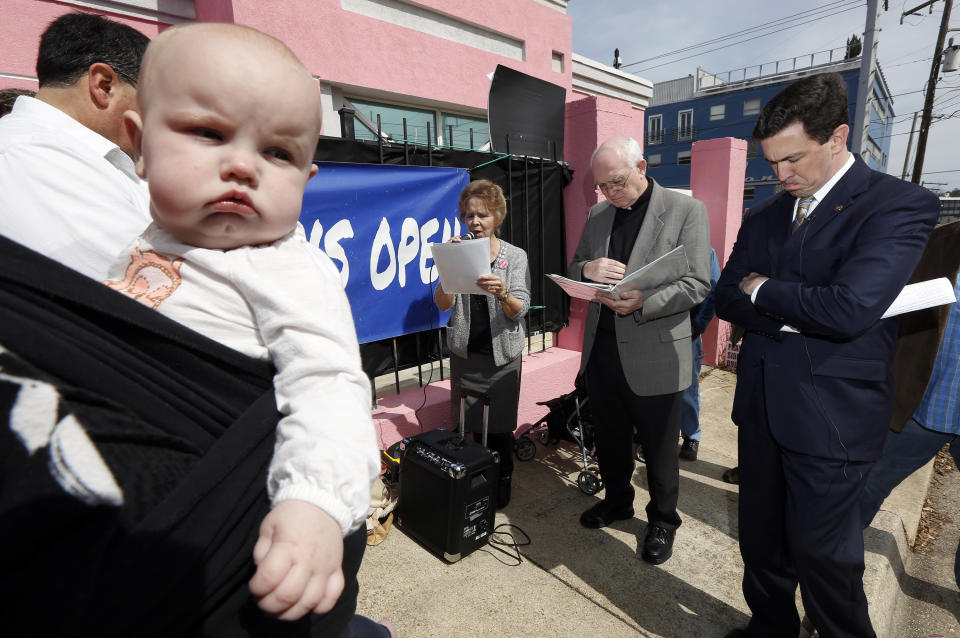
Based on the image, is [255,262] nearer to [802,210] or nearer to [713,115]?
[802,210]

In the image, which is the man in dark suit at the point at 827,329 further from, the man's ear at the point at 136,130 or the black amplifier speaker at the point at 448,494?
the man's ear at the point at 136,130

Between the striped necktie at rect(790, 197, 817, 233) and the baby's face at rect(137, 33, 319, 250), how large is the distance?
1990mm

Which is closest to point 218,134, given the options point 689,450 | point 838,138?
point 838,138

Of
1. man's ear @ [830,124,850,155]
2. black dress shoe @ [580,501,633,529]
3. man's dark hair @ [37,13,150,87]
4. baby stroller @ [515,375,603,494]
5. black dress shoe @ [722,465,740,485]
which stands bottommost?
black dress shoe @ [722,465,740,485]

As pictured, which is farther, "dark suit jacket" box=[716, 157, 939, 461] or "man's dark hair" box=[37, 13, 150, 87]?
"dark suit jacket" box=[716, 157, 939, 461]

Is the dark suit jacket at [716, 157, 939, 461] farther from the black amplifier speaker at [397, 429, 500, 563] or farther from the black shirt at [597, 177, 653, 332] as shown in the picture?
the black amplifier speaker at [397, 429, 500, 563]

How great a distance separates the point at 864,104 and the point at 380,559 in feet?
33.3

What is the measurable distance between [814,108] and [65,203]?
2.30m

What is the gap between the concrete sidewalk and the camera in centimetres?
236

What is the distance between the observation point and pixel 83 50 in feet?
4.41

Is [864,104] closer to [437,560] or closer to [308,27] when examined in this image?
[308,27]

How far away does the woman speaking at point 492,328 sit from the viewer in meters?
3.14

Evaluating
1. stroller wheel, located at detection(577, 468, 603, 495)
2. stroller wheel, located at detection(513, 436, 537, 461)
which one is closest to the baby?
stroller wheel, located at detection(577, 468, 603, 495)

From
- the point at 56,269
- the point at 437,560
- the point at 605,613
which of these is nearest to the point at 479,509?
the point at 437,560
